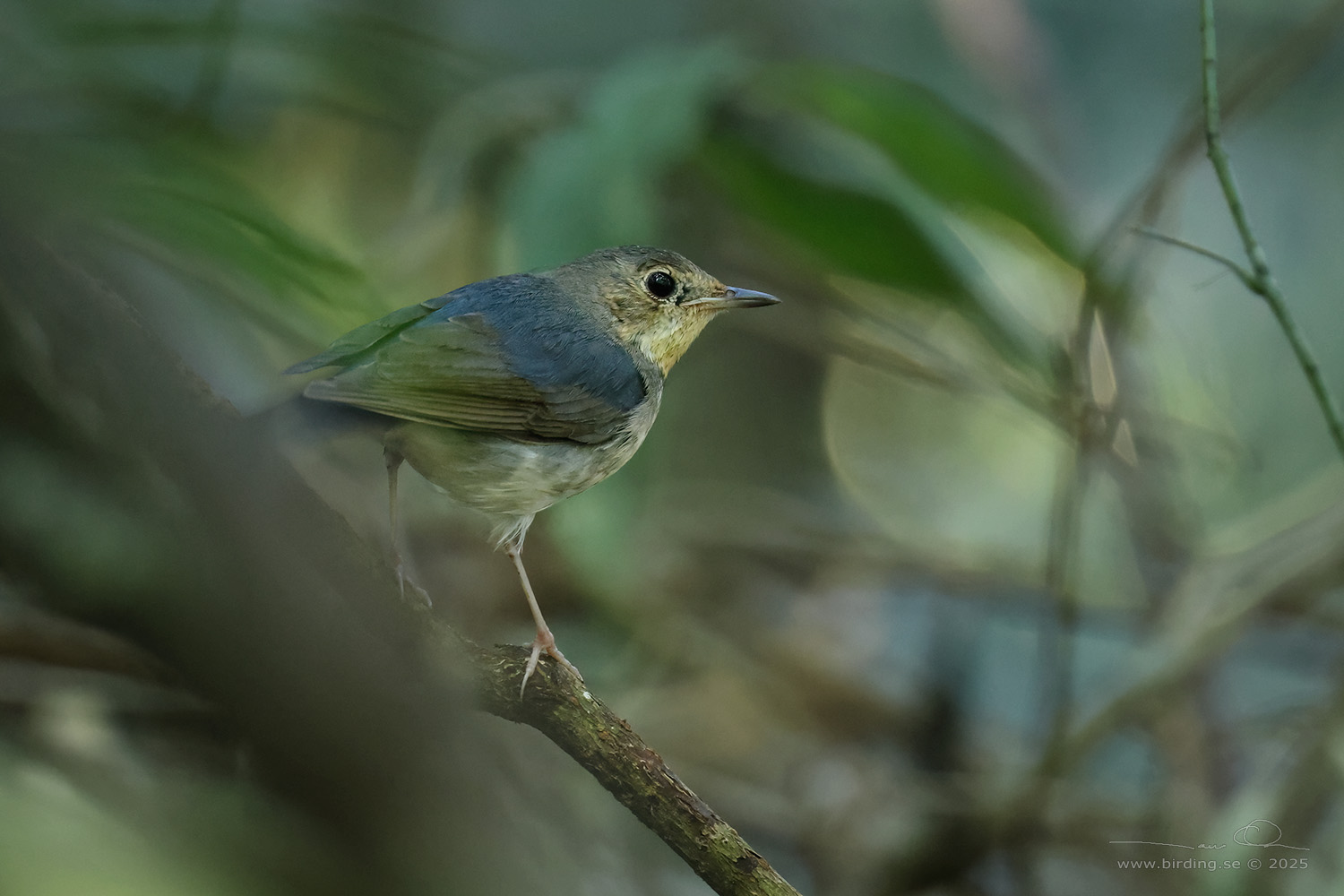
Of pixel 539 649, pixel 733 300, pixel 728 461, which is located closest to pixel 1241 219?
pixel 733 300

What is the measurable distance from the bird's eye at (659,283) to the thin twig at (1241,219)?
0.89 m

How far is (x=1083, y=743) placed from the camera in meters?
3.65

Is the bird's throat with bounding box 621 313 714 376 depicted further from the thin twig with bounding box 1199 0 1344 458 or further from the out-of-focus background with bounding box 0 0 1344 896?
the thin twig with bounding box 1199 0 1344 458

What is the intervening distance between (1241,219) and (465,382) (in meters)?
1.23

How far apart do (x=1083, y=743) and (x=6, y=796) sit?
3142 millimetres

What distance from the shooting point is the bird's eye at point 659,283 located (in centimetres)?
203

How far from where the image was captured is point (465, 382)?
1.57m

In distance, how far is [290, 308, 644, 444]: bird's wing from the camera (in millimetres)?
1239

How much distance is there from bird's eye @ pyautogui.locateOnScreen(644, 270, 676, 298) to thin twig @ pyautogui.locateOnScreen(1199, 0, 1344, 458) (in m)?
0.89

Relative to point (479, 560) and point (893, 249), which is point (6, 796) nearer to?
point (893, 249)
